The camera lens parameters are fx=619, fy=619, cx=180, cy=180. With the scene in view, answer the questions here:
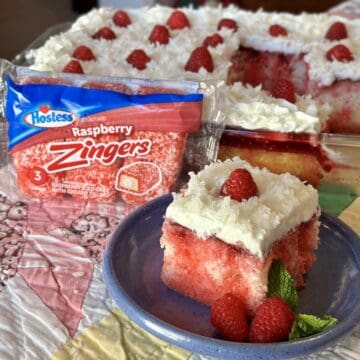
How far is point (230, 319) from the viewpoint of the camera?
1.02 m

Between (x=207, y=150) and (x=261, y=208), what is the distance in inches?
16.7

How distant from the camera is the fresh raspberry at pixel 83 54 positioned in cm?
189

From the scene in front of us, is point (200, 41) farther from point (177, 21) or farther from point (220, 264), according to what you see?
point (220, 264)

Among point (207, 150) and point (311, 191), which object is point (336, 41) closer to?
point (207, 150)

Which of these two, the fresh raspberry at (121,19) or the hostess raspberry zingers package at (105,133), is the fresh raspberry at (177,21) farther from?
the hostess raspberry zingers package at (105,133)

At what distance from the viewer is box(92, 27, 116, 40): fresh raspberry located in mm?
2129

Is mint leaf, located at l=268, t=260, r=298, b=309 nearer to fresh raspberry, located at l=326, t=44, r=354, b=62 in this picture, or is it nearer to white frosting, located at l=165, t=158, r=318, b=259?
white frosting, located at l=165, t=158, r=318, b=259

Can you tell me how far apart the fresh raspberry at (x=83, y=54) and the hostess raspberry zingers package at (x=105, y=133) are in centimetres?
40

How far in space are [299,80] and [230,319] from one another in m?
1.48

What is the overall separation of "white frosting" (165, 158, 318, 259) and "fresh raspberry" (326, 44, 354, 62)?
37.8 inches

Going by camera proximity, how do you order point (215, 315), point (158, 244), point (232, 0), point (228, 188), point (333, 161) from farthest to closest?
point (232, 0) < point (333, 161) < point (158, 244) < point (228, 188) < point (215, 315)

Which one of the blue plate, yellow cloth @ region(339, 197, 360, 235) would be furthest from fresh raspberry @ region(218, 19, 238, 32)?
the blue plate

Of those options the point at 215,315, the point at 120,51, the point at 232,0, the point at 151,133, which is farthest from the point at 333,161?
the point at 232,0

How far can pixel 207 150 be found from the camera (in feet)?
5.00
